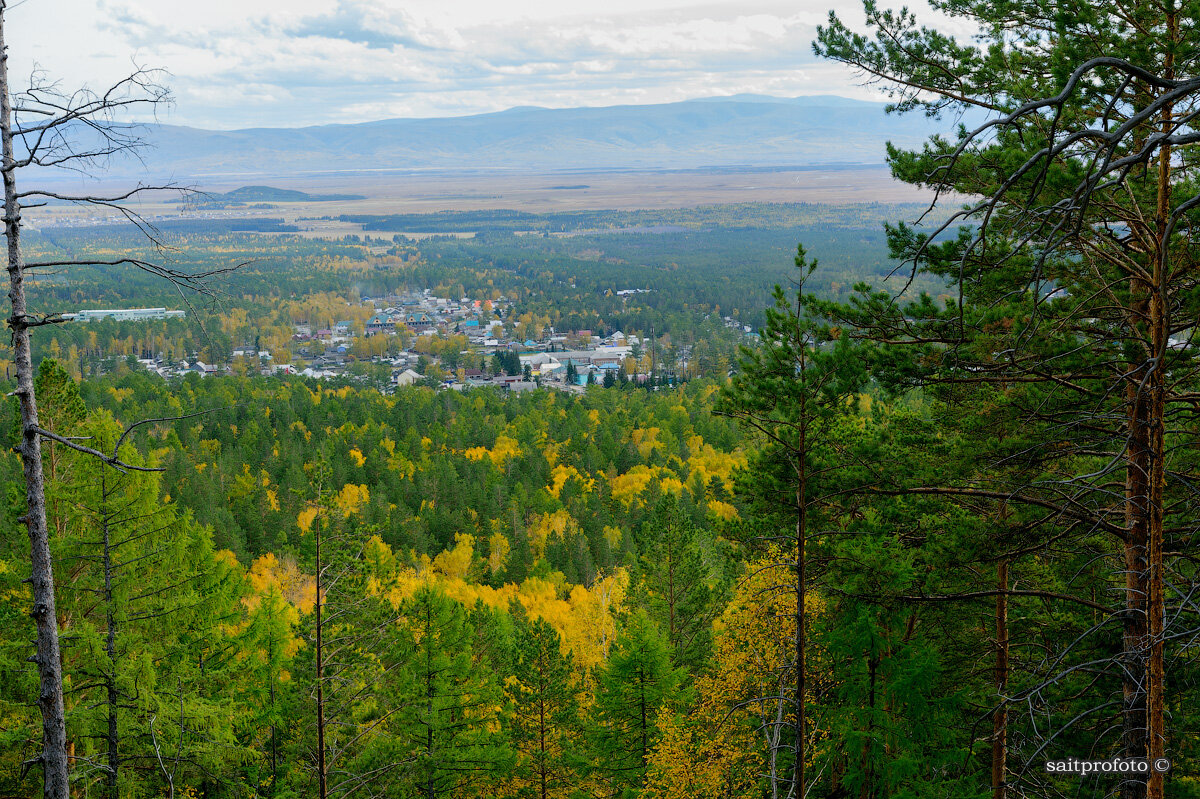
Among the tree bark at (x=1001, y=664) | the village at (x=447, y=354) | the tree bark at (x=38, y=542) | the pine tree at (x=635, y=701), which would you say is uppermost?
the tree bark at (x=38, y=542)

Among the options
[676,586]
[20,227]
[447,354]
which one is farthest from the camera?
[447,354]

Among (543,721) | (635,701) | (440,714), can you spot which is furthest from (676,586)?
(440,714)

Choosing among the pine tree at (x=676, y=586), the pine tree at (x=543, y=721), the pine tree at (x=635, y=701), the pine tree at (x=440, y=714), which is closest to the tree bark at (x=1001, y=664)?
the pine tree at (x=635, y=701)

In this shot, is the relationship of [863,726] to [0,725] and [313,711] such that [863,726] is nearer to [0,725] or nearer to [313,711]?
[313,711]

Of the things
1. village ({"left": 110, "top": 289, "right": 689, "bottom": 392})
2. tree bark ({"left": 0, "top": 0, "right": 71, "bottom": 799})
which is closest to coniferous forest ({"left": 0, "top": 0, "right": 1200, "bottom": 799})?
tree bark ({"left": 0, "top": 0, "right": 71, "bottom": 799})

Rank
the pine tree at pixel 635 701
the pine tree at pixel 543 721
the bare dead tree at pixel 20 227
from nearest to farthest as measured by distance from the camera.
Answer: the bare dead tree at pixel 20 227 < the pine tree at pixel 635 701 < the pine tree at pixel 543 721

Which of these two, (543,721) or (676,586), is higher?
(676,586)

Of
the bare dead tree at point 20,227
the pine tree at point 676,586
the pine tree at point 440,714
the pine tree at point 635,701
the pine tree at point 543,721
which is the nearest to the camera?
the bare dead tree at point 20,227

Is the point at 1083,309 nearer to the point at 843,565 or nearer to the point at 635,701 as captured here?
the point at 843,565

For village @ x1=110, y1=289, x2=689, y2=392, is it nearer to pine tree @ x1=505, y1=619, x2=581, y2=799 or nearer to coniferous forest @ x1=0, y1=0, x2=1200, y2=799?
pine tree @ x1=505, y1=619, x2=581, y2=799

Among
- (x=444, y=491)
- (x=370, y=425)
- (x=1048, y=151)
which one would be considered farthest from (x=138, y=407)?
(x=1048, y=151)

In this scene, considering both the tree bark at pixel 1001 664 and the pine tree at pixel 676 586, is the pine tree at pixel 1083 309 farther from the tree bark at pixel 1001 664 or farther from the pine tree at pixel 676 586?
the pine tree at pixel 676 586
